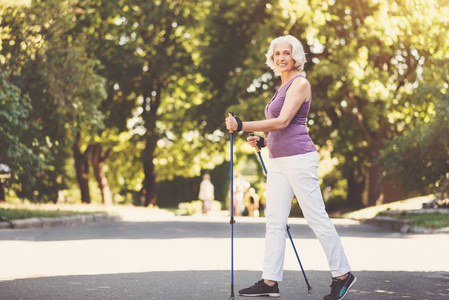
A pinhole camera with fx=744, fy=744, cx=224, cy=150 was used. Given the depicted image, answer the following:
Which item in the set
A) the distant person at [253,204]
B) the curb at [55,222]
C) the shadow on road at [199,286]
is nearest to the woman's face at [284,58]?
the shadow on road at [199,286]

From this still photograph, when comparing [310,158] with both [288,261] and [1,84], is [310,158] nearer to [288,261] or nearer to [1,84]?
[288,261]

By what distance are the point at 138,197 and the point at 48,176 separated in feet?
50.6

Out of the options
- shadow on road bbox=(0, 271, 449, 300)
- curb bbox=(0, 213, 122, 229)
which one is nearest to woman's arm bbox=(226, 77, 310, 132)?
shadow on road bbox=(0, 271, 449, 300)

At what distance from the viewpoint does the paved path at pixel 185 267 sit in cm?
616

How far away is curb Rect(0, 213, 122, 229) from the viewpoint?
1411 centimetres

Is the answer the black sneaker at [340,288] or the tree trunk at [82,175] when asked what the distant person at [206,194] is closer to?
the tree trunk at [82,175]

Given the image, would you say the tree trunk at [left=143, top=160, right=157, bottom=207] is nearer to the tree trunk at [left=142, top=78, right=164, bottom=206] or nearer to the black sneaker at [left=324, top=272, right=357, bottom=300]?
the tree trunk at [left=142, top=78, right=164, bottom=206]

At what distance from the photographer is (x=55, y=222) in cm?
1552

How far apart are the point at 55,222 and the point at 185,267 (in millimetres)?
8113

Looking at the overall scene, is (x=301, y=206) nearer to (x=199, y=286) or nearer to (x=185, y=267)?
(x=199, y=286)

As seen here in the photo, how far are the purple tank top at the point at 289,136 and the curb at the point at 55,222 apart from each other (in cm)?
930

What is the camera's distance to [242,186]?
25.9 m

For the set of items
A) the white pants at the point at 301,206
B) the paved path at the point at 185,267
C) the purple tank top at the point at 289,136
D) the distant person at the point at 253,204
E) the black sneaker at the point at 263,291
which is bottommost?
the distant person at the point at 253,204

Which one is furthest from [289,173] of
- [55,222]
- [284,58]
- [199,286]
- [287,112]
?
[55,222]
